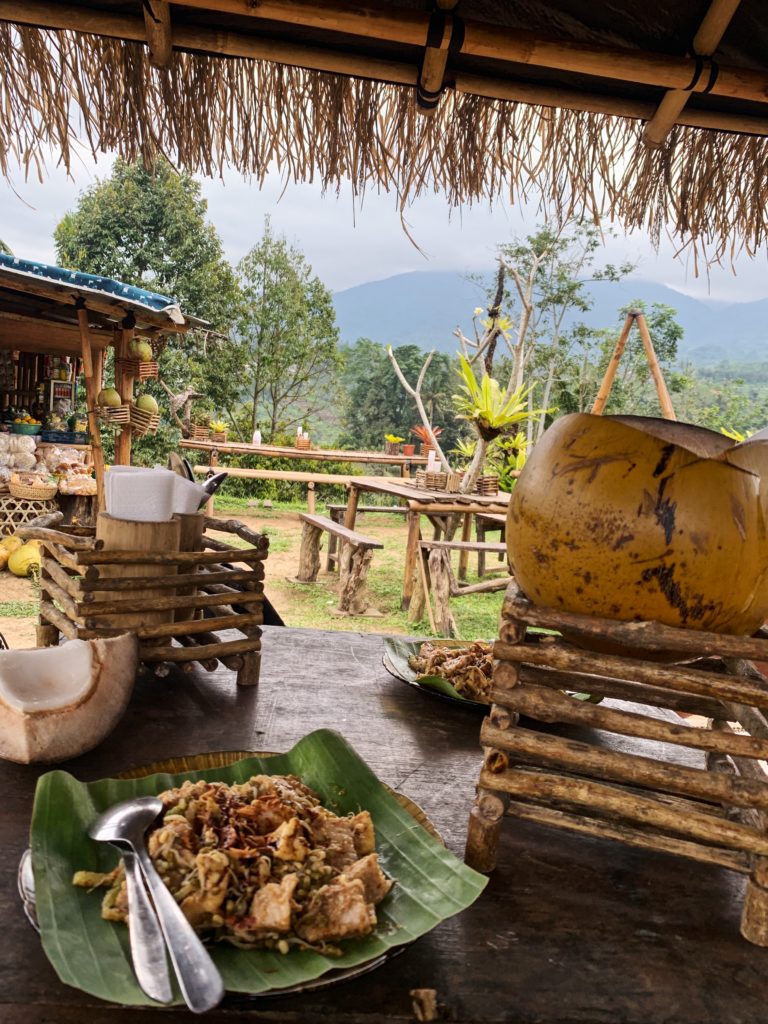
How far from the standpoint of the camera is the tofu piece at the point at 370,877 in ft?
2.50

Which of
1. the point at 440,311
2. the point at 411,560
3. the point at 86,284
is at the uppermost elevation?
the point at 440,311

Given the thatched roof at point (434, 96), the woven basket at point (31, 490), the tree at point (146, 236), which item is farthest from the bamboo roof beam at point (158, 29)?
the tree at point (146, 236)

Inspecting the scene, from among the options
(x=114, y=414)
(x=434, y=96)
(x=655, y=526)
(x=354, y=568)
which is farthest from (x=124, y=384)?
(x=655, y=526)

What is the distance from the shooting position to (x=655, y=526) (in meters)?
0.88

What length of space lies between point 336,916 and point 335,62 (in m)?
1.59

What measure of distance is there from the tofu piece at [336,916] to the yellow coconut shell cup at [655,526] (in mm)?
422

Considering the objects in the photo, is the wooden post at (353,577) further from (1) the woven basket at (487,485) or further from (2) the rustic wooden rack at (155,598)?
(2) the rustic wooden rack at (155,598)

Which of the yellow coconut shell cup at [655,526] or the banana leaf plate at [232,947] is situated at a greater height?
the yellow coconut shell cup at [655,526]

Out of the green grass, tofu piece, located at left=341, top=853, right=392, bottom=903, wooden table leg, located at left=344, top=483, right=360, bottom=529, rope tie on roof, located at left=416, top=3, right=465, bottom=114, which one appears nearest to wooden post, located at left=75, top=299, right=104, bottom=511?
the green grass

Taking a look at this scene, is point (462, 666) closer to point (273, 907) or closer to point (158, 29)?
point (273, 907)

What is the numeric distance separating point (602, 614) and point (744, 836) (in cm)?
28

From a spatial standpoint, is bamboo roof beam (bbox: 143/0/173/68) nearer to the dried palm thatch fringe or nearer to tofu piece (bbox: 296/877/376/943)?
the dried palm thatch fringe

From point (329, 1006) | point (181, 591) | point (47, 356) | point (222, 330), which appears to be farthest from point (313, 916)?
point (222, 330)

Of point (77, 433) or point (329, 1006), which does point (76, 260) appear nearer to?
point (77, 433)
